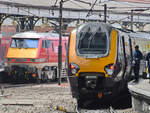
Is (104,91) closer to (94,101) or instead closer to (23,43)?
(94,101)

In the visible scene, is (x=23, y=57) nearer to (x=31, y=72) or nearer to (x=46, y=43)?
(x=31, y=72)

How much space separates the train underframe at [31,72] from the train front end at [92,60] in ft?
34.3

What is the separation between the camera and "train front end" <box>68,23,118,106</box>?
1278 centimetres

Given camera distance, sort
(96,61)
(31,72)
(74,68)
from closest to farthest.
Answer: (96,61)
(74,68)
(31,72)

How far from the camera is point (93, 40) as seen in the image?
13.4 meters

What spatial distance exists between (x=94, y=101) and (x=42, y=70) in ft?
33.2

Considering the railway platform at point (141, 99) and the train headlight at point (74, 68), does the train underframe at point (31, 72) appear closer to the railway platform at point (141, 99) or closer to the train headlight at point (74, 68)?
the train headlight at point (74, 68)

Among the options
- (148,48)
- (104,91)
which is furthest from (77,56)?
(148,48)

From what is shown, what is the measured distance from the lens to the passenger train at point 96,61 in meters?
12.8

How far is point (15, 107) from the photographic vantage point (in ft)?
43.8

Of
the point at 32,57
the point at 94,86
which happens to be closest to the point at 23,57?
the point at 32,57

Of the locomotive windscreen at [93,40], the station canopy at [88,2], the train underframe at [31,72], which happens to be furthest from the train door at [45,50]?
the station canopy at [88,2]

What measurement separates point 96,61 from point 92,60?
0.45 feet

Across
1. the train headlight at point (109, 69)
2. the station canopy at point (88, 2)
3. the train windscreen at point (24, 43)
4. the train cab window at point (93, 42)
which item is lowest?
the train headlight at point (109, 69)
